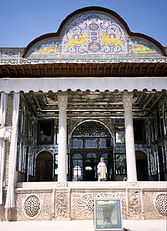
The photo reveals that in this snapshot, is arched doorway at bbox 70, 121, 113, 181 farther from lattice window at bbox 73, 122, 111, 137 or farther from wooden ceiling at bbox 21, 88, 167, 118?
wooden ceiling at bbox 21, 88, 167, 118

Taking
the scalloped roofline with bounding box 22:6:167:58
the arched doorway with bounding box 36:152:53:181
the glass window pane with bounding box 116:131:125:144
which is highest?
the scalloped roofline with bounding box 22:6:167:58

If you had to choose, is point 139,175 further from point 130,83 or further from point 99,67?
point 99,67

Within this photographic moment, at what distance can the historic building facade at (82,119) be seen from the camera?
9594mm

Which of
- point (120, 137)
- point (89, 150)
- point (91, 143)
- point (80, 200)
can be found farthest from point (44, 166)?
point (80, 200)

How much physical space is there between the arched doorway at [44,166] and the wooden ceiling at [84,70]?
6588 mm

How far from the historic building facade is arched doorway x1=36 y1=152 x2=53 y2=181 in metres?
0.06

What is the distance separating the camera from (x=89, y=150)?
52.3 feet

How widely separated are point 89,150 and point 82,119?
2.02 meters

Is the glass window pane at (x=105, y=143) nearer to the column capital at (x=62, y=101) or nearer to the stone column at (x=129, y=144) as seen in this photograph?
the stone column at (x=129, y=144)

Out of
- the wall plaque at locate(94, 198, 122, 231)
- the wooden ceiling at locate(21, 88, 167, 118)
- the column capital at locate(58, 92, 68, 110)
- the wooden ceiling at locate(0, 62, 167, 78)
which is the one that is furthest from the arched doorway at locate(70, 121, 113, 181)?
the wall plaque at locate(94, 198, 122, 231)

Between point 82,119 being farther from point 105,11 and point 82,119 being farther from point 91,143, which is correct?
point 105,11

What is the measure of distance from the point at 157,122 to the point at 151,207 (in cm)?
618

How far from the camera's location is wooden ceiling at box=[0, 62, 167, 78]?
1020cm

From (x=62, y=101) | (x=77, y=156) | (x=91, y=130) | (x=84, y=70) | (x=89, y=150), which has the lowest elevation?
(x=77, y=156)
